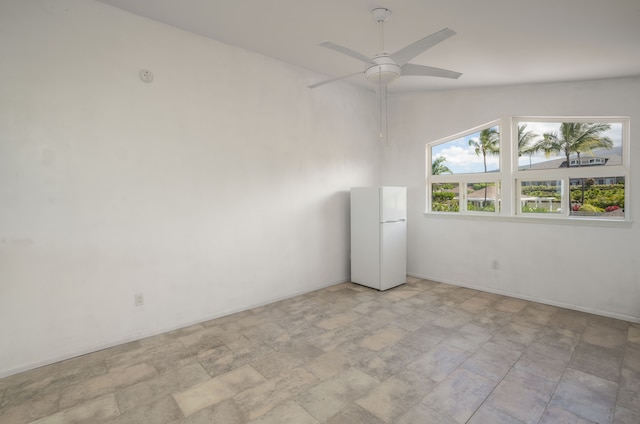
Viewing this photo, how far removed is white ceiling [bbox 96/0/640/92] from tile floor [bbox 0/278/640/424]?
2.53 m

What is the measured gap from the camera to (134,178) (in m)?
2.88

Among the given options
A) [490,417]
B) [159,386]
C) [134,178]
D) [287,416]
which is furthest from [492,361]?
[134,178]

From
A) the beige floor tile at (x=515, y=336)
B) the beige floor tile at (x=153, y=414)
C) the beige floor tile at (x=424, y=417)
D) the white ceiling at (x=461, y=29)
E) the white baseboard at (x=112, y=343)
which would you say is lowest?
the beige floor tile at (x=515, y=336)

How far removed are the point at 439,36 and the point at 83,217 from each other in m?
3.03

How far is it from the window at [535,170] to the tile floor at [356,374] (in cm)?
129

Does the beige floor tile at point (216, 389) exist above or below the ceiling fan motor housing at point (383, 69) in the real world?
below

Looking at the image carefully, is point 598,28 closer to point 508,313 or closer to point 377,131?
point 508,313

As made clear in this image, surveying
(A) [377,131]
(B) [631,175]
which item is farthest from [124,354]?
(B) [631,175]

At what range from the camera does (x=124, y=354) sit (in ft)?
8.75

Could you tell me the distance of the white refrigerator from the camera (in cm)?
426

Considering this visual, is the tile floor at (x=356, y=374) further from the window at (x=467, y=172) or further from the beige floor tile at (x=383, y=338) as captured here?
the window at (x=467, y=172)

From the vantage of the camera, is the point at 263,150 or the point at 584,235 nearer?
the point at 584,235

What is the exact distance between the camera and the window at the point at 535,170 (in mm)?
3438

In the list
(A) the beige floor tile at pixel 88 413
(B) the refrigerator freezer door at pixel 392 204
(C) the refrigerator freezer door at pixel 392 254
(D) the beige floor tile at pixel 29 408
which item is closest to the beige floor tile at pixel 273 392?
(A) the beige floor tile at pixel 88 413
